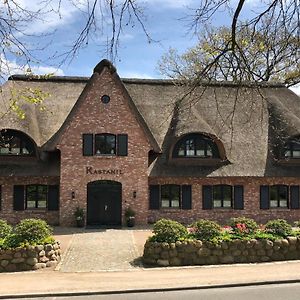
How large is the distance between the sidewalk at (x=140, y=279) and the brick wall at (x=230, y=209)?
9.90 metres

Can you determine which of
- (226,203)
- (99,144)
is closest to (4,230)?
(99,144)

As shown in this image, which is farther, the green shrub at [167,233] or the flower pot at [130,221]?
the flower pot at [130,221]

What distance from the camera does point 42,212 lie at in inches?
958

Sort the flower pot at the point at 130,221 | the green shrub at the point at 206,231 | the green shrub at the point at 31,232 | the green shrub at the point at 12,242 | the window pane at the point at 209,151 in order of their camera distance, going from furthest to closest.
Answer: the window pane at the point at 209,151 → the flower pot at the point at 130,221 → the green shrub at the point at 206,231 → the green shrub at the point at 31,232 → the green shrub at the point at 12,242

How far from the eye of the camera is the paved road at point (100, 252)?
14988 millimetres

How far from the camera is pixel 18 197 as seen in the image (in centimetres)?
2409

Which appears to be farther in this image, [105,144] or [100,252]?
[105,144]

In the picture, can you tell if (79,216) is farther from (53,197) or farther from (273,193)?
(273,193)

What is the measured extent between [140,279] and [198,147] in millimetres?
13424

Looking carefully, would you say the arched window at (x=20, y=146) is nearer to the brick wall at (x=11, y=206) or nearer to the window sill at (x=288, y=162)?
the brick wall at (x=11, y=206)

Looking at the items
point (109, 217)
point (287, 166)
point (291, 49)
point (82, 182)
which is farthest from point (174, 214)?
point (291, 49)

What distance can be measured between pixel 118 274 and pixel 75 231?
29.6ft

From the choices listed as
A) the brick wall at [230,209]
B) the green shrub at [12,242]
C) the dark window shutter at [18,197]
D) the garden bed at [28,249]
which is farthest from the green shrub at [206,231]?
the dark window shutter at [18,197]

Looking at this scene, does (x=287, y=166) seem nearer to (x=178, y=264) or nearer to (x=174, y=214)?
(x=174, y=214)
